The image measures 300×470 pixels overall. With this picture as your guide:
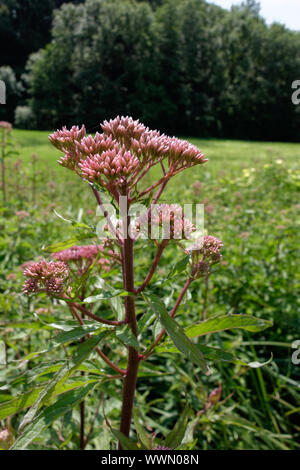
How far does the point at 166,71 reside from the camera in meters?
21.0

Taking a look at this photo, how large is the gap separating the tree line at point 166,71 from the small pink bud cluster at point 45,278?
8660mm

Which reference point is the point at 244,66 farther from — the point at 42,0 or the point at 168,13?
the point at 42,0

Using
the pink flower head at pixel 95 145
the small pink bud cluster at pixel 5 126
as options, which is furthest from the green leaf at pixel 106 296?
the small pink bud cluster at pixel 5 126

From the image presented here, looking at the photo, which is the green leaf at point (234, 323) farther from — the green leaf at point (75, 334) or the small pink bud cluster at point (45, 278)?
the small pink bud cluster at point (45, 278)

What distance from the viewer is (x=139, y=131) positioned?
0.90 meters

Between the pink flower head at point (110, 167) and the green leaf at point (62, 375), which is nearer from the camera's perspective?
the green leaf at point (62, 375)

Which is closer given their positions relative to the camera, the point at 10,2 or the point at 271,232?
the point at 271,232

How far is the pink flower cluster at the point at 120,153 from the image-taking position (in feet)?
2.54

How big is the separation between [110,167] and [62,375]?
1.40 ft

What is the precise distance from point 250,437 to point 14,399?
127 centimetres

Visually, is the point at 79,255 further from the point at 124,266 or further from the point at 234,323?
the point at 234,323

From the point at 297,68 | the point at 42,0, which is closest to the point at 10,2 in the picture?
the point at 42,0

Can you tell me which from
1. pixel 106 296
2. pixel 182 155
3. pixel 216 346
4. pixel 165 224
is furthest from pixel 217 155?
pixel 106 296

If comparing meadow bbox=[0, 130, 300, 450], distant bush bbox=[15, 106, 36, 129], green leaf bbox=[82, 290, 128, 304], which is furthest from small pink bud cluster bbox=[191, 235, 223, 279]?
distant bush bbox=[15, 106, 36, 129]
